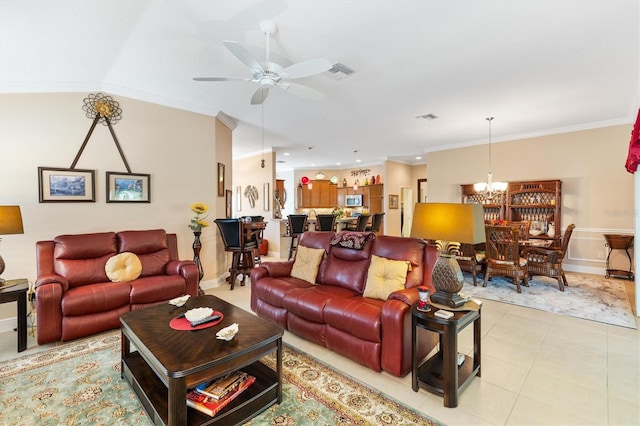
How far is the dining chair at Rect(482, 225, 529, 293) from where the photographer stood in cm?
436

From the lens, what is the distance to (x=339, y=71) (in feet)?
10.9

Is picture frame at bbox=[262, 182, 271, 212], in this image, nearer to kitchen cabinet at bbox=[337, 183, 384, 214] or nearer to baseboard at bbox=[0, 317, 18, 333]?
kitchen cabinet at bbox=[337, 183, 384, 214]

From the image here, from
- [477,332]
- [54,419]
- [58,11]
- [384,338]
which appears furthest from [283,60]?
[54,419]

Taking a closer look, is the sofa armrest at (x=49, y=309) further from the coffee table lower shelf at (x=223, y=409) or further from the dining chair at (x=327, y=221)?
the dining chair at (x=327, y=221)

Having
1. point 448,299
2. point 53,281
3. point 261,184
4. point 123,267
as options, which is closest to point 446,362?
point 448,299

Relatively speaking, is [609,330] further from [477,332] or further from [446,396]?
[446,396]

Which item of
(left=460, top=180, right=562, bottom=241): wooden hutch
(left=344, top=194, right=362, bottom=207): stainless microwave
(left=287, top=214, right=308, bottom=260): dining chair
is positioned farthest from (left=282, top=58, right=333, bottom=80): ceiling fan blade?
(left=344, top=194, right=362, bottom=207): stainless microwave

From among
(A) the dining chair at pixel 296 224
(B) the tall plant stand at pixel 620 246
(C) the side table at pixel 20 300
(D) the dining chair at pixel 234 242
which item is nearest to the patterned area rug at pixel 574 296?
(B) the tall plant stand at pixel 620 246

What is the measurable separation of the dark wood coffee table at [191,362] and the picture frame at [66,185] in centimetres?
230

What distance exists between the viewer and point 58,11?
7.59 feet

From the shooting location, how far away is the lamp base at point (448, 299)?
217 cm

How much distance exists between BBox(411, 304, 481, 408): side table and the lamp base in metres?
0.09

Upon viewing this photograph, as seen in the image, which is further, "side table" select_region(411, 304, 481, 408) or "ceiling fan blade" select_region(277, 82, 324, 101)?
"ceiling fan blade" select_region(277, 82, 324, 101)

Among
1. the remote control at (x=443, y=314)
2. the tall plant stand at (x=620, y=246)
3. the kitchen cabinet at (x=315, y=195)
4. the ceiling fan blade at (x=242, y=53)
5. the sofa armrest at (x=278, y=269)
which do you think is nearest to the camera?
the remote control at (x=443, y=314)
